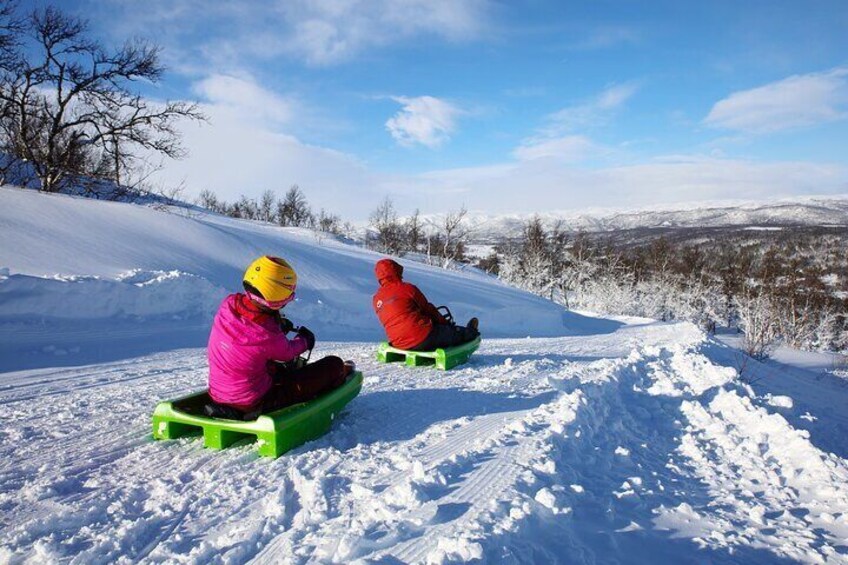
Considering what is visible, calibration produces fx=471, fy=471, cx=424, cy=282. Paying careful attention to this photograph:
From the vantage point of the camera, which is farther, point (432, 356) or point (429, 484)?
point (432, 356)

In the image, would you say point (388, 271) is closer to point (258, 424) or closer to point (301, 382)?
point (301, 382)

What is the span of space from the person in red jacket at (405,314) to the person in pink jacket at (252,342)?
2693 millimetres

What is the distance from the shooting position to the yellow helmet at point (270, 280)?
330 cm

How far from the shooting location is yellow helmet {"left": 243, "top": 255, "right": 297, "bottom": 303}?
10.8ft

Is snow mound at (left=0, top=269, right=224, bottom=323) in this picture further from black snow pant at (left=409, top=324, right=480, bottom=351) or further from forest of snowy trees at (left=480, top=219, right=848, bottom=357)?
forest of snowy trees at (left=480, top=219, right=848, bottom=357)

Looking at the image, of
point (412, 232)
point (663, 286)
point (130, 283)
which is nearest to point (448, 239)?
point (412, 232)

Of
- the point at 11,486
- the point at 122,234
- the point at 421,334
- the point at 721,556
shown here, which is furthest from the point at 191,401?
the point at 122,234

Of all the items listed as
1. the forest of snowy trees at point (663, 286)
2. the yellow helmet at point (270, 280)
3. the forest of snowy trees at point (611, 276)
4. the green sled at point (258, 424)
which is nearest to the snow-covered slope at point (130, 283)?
the green sled at point (258, 424)

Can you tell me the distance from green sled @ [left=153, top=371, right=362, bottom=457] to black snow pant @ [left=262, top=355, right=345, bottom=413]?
78mm

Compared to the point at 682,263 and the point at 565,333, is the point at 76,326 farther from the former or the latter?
the point at 682,263

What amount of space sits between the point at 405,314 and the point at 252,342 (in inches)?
121

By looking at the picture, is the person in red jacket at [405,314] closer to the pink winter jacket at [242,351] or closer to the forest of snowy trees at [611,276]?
the pink winter jacket at [242,351]

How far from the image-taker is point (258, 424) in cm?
331

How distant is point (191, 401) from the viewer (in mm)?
3738
